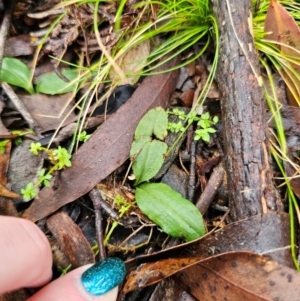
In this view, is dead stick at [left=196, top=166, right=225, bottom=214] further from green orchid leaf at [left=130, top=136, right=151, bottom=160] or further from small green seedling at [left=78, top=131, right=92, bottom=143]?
small green seedling at [left=78, top=131, right=92, bottom=143]

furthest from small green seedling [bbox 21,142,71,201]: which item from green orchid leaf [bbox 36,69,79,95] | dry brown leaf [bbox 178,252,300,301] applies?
dry brown leaf [bbox 178,252,300,301]

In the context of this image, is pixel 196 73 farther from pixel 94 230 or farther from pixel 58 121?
pixel 94 230

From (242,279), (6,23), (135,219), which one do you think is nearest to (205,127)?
(135,219)

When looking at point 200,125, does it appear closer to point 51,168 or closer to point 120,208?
point 120,208

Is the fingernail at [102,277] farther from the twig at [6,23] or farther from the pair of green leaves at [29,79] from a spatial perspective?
the twig at [6,23]

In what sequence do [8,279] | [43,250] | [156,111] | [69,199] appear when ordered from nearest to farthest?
[8,279] → [43,250] → [69,199] → [156,111]

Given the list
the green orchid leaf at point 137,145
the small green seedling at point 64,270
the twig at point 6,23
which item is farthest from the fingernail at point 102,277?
the twig at point 6,23

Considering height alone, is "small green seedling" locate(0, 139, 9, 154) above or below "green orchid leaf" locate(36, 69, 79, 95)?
below

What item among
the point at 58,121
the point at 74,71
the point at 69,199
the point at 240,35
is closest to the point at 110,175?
the point at 69,199
